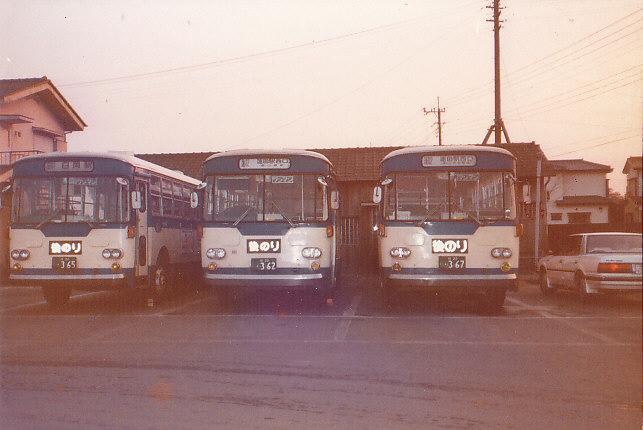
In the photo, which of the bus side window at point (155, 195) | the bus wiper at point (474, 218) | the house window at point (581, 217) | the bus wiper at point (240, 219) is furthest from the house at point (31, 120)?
the house window at point (581, 217)

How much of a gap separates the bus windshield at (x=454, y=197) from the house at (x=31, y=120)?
1542 cm

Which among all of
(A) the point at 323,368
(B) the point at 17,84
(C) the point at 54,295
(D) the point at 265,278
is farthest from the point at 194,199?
(B) the point at 17,84

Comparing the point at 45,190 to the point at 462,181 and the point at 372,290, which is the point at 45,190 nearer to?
the point at 462,181

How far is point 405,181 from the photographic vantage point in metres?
13.3

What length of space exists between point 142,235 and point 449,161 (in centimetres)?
668

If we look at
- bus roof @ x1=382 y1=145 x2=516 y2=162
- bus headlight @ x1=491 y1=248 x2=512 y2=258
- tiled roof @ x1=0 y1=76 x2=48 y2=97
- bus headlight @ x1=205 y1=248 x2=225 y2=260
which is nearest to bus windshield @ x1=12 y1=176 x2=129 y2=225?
bus headlight @ x1=205 y1=248 x2=225 y2=260

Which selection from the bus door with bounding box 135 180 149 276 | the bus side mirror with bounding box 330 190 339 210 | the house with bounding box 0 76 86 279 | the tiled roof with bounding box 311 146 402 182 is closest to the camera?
the bus side mirror with bounding box 330 190 339 210

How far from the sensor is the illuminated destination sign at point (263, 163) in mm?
13789

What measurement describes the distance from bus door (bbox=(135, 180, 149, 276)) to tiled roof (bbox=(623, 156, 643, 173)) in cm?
1187

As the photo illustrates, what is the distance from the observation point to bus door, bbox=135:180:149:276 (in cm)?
1434

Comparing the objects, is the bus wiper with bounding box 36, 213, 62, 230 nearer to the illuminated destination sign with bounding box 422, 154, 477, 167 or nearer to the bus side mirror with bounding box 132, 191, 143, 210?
the bus side mirror with bounding box 132, 191, 143, 210

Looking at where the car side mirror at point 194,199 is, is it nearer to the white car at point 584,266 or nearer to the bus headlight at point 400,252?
the bus headlight at point 400,252

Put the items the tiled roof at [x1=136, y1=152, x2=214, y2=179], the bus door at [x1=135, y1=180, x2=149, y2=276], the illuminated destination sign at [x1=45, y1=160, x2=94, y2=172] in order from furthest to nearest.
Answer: the tiled roof at [x1=136, y1=152, x2=214, y2=179], the bus door at [x1=135, y1=180, x2=149, y2=276], the illuminated destination sign at [x1=45, y1=160, x2=94, y2=172]

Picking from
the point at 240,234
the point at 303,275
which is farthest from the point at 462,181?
the point at 240,234
